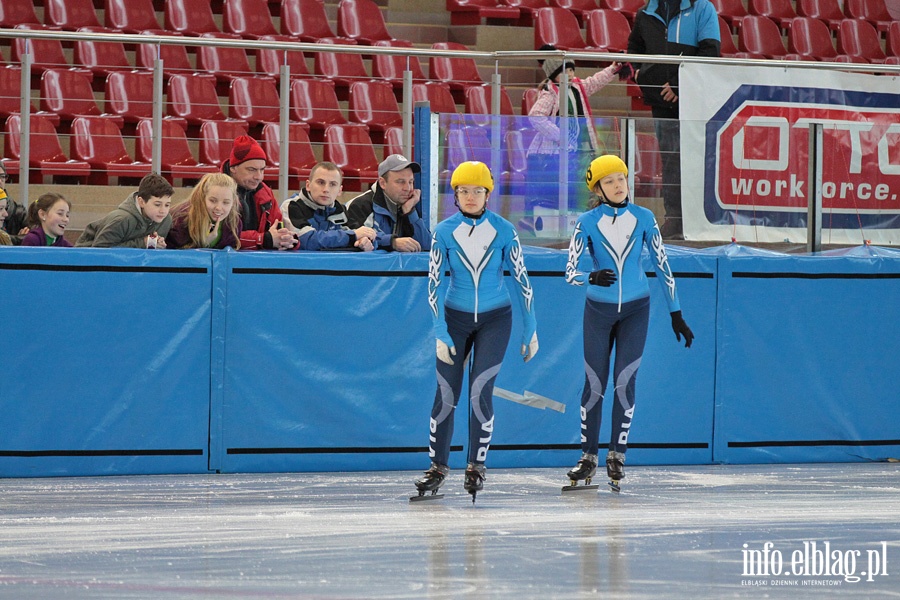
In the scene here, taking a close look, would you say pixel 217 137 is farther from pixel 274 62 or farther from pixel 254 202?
pixel 254 202

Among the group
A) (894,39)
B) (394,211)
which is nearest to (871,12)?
(894,39)

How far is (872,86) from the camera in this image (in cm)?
940

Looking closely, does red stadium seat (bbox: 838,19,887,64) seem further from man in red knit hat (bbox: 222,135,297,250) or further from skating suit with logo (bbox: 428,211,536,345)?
skating suit with logo (bbox: 428,211,536,345)

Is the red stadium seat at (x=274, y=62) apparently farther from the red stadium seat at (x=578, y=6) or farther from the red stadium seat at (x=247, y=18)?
the red stadium seat at (x=578, y=6)

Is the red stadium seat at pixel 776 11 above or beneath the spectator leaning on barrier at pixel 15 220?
above

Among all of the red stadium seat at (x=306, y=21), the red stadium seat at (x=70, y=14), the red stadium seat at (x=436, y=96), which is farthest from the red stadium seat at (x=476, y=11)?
the red stadium seat at (x=70, y=14)

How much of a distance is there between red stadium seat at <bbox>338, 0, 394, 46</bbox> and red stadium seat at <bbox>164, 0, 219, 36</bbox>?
1.37 meters

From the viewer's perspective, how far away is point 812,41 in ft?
51.1

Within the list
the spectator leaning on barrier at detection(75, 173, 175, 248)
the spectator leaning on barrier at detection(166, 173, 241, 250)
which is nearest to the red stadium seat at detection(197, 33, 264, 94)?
the spectator leaning on barrier at detection(166, 173, 241, 250)

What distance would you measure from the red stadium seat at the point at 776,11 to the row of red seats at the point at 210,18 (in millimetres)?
5192

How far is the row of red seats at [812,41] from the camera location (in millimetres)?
15156

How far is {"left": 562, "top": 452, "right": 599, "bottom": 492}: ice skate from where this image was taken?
23.5 ft

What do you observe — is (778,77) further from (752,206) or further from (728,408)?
(728,408)

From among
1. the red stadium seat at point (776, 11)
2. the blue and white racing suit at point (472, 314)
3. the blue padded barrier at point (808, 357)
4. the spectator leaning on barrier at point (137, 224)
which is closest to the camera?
the blue and white racing suit at point (472, 314)
